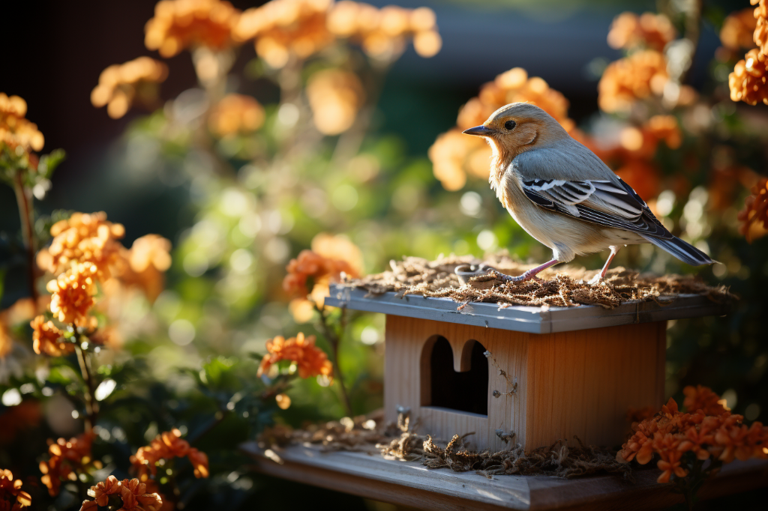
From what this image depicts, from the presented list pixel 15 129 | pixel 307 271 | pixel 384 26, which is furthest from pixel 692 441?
pixel 384 26

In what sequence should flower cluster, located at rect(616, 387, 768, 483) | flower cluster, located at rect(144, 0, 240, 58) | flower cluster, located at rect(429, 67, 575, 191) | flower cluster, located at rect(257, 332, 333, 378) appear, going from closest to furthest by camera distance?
flower cluster, located at rect(616, 387, 768, 483), flower cluster, located at rect(257, 332, 333, 378), flower cluster, located at rect(429, 67, 575, 191), flower cluster, located at rect(144, 0, 240, 58)

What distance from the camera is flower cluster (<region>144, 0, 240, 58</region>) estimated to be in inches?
130

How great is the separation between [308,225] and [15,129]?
6.09 ft

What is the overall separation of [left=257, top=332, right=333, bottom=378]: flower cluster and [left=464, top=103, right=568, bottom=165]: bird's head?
2.84 feet

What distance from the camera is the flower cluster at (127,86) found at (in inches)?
130

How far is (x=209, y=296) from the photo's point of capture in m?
4.24

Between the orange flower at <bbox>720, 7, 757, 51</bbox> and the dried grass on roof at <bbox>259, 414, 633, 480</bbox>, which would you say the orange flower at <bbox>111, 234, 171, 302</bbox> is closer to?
the dried grass on roof at <bbox>259, 414, 633, 480</bbox>

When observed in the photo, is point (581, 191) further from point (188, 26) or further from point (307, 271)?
point (188, 26)

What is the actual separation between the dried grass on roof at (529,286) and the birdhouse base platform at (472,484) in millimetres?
472

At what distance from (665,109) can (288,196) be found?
2155 millimetres

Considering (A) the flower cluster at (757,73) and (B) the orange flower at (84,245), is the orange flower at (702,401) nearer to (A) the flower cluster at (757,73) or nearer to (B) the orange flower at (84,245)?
(A) the flower cluster at (757,73)

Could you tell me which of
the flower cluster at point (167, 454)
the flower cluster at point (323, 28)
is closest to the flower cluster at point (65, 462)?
the flower cluster at point (167, 454)

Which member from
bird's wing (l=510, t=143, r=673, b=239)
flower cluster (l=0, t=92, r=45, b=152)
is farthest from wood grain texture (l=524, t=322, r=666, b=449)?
flower cluster (l=0, t=92, r=45, b=152)

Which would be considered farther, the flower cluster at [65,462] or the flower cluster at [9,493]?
the flower cluster at [65,462]
